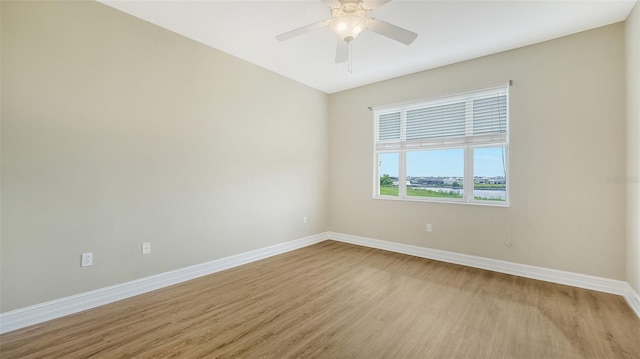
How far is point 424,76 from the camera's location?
3.95 m

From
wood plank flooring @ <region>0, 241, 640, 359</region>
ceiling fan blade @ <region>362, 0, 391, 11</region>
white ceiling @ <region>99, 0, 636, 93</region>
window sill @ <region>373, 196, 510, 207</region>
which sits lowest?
wood plank flooring @ <region>0, 241, 640, 359</region>

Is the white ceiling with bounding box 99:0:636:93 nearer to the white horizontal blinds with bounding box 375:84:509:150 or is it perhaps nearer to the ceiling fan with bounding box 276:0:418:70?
the ceiling fan with bounding box 276:0:418:70

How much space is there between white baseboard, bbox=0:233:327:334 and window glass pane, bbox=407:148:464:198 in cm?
269

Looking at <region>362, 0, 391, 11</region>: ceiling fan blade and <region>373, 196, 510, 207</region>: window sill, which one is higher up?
<region>362, 0, 391, 11</region>: ceiling fan blade

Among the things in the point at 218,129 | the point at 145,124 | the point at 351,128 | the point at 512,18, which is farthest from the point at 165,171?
the point at 512,18

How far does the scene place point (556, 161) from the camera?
2.97m

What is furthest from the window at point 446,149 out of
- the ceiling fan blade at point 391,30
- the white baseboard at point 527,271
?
the ceiling fan blade at point 391,30

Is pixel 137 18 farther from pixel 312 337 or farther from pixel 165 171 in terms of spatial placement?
pixel 312 337

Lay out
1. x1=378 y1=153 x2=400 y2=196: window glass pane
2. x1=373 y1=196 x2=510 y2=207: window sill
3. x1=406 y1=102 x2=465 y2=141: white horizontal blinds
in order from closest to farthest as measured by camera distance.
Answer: x1=373 y1=196 x2=510 y2=207: window sill, x1=406 y1=102 x2=465 y2=141: white horizontal blinds, x1=378 y1=153 x2=400 y2=196: window glass pane

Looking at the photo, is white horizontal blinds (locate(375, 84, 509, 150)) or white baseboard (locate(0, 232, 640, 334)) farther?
white horizontal blinds (locate(375, 84, 509, 150))

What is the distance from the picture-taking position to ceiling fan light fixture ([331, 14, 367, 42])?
79.9 inches

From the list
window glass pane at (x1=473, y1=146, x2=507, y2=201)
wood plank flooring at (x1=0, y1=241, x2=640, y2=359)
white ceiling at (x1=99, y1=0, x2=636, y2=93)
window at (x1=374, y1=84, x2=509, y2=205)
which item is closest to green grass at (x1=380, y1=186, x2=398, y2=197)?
window at (x1=374, y1=84, x2=509, y2=205)

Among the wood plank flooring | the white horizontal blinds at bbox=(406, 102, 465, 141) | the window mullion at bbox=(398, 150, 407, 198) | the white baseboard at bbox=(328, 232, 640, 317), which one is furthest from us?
the window mullion at bbox=(398, 150, 407, 198)

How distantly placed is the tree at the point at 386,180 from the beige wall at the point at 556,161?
0.69m
